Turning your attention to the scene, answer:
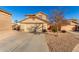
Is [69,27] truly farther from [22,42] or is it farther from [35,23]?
[22,42]

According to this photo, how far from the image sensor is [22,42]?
17.0ft

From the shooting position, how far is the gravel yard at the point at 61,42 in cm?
505

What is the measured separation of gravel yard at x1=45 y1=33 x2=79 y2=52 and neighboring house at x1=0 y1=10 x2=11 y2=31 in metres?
1.21

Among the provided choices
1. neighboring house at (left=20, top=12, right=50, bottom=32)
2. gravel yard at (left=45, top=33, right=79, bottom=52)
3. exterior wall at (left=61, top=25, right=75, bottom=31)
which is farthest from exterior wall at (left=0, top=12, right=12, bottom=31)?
exterior wall at (left=61, top=25, right=75, bottom=31)

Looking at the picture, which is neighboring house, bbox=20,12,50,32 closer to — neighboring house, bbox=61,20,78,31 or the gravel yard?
the gravel yard

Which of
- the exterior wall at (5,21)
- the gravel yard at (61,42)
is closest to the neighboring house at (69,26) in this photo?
the gravel yard at (61,42)

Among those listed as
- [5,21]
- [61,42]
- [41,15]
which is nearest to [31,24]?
[41,15]

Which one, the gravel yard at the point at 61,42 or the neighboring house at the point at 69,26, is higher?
the neighboring house at the point at 69,26

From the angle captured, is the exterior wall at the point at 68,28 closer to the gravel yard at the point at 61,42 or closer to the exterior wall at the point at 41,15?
the gravel yard at the point at 61,42

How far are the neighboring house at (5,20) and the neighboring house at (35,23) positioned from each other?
1.28 ft

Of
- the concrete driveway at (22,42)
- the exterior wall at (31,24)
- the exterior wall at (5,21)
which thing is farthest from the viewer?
the exterior wall at (31,24)

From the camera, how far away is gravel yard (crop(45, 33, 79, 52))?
16.6 ft
